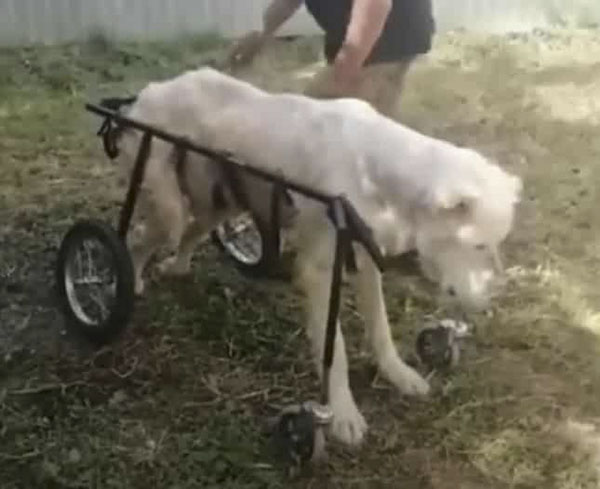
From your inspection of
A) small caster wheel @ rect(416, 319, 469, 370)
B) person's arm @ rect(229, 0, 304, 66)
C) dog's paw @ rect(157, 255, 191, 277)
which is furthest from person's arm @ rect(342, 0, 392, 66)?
dog's paw @ rect(157, 255, 191, 277)

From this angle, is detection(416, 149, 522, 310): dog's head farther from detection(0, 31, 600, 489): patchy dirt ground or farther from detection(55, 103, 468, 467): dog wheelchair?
detection(0, 31, 600, 489): patchy dirt ground

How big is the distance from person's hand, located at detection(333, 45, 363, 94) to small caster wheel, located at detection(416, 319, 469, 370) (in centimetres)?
80

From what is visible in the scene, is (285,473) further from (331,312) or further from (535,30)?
(535,30)

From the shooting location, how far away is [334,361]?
143 inches

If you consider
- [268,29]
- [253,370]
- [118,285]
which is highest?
[268,29]

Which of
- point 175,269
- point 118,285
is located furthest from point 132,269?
point 175,269

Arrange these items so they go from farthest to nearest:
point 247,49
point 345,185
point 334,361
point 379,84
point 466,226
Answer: point 247,49 → point 379,84 → point 334,361 → point 345,185 → point 466,226

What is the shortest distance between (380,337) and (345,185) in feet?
2.00

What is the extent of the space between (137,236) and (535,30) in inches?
178

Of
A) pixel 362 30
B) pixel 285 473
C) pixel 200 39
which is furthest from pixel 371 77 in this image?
pixel 200 39

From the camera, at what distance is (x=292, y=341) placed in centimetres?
422

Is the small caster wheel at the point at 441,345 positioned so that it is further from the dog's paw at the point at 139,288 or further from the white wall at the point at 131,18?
the white wall at the point at 131,18

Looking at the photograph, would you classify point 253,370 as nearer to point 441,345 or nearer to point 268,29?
point 441,345

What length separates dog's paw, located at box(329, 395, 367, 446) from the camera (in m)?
3.63
